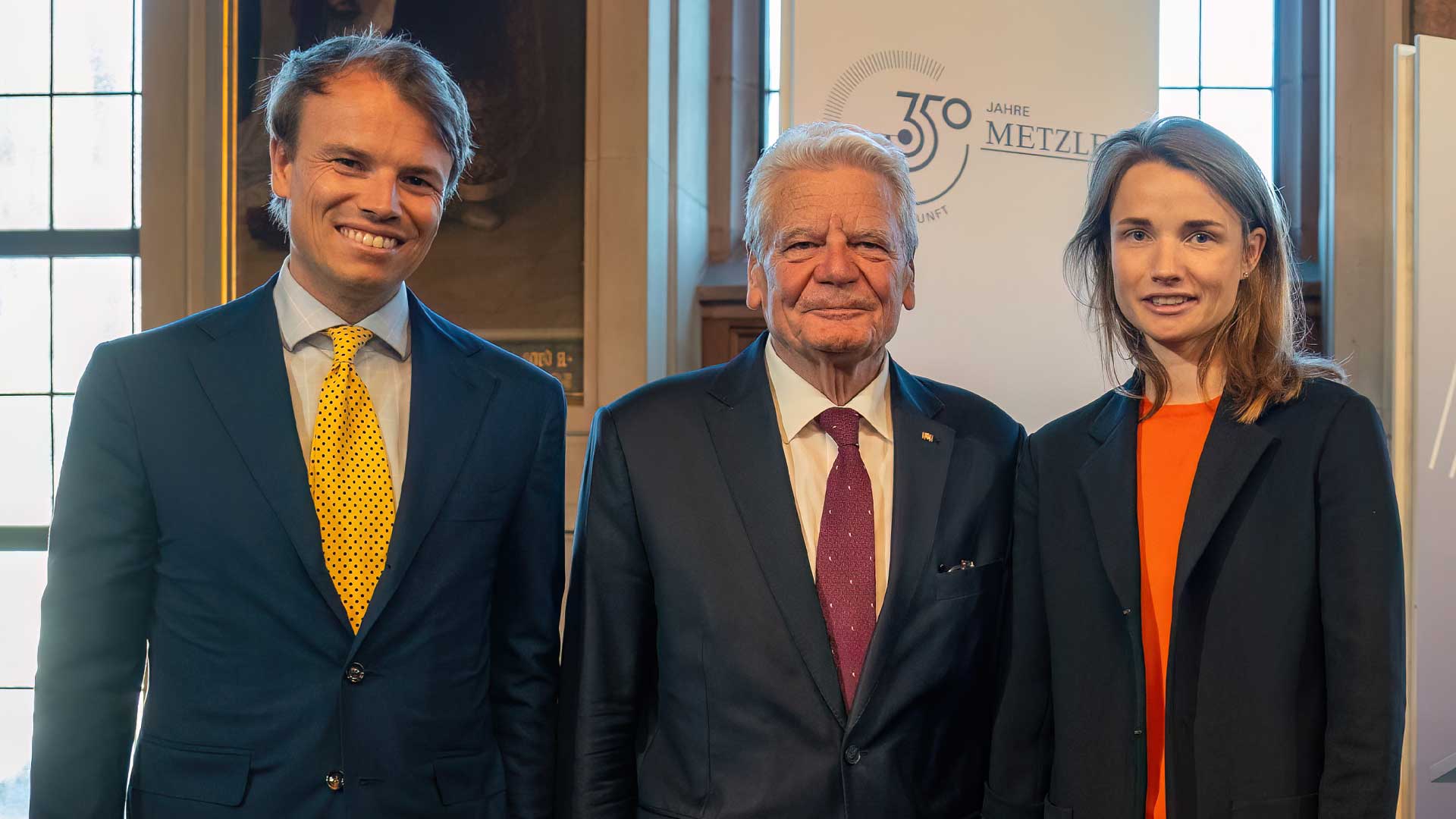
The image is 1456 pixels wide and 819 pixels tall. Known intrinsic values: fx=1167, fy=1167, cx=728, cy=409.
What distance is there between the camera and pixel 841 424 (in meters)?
1.83

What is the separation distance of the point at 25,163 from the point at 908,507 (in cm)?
448

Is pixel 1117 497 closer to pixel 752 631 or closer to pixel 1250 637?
pixel 1250 637

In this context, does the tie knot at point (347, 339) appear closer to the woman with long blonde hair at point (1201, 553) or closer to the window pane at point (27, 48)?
the woman with long blonde hair at point (1201, 553)

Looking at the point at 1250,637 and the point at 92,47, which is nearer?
the point at 1250,637

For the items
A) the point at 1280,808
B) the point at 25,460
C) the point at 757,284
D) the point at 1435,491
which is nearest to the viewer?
the point at 1280,808

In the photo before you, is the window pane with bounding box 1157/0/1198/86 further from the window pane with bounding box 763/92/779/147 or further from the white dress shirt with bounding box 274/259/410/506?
the white dress shirt with bounding box 274/259/410/506

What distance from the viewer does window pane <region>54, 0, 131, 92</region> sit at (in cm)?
473

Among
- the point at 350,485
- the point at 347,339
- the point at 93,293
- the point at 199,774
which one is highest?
the point at 93,293

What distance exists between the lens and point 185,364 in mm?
1667

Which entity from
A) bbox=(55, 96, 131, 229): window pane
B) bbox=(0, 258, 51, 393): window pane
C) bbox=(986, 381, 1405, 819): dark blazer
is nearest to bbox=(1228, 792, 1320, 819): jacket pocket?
bbox=(986, 381, 1405, 819): dark blazer

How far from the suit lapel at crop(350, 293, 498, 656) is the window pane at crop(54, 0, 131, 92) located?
3.66 m

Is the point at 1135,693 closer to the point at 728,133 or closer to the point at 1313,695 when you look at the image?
the point at 1313,695

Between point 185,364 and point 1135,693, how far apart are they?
1424 millimetres

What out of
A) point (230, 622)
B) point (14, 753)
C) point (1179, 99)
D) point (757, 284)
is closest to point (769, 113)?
point (1179, 99)
